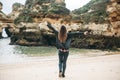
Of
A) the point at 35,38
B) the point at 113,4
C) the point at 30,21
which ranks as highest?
the point at 113,4

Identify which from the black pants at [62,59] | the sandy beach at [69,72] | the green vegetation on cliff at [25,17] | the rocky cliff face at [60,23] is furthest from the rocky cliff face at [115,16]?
the black pants at [62,59]

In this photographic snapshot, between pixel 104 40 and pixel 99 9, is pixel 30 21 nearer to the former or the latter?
pixel 99 9

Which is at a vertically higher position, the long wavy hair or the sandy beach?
the long wavy hair

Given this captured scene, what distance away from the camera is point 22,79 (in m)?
5.60

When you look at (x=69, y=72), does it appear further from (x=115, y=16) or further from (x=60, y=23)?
(x=60, y=23)

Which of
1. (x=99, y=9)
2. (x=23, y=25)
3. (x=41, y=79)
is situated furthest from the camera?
(x=23, y=25)

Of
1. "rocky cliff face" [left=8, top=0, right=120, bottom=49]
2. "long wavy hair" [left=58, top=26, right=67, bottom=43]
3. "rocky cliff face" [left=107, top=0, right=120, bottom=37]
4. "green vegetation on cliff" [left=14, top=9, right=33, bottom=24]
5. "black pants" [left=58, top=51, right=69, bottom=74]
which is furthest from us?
"green vegetation on cliff" [left=14, top=9, right=33, bottom=24]

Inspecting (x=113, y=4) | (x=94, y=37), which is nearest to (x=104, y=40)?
(x=94, y=37)

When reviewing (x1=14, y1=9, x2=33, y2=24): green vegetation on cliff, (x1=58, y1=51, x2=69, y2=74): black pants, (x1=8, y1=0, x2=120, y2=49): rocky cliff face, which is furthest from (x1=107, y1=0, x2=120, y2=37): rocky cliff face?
(x1=58, y1=51, x2=69, y2=74): black pants

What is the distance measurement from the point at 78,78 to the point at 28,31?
2658 centimetres

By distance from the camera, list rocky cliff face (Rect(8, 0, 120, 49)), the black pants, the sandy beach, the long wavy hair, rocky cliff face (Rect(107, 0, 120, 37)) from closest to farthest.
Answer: the long wavy hair → the black pants → the sandy beach → rocky cliff face (Rect(107, 0, 120, 37)) → rocky cliff face (Rect(8, 0, 120, 49))

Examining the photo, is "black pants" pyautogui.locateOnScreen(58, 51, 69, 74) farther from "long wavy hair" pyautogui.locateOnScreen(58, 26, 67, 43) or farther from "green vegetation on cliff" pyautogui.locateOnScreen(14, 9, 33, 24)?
"green vegetation on cliff" pyautogui.locateOnScreen(14, 9, 33, 24)

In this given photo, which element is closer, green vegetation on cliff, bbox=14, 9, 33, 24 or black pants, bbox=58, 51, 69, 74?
black pants, bbox=58, 51, 69, 74

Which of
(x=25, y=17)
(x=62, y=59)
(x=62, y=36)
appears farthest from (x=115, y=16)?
(x=25, y=17)
